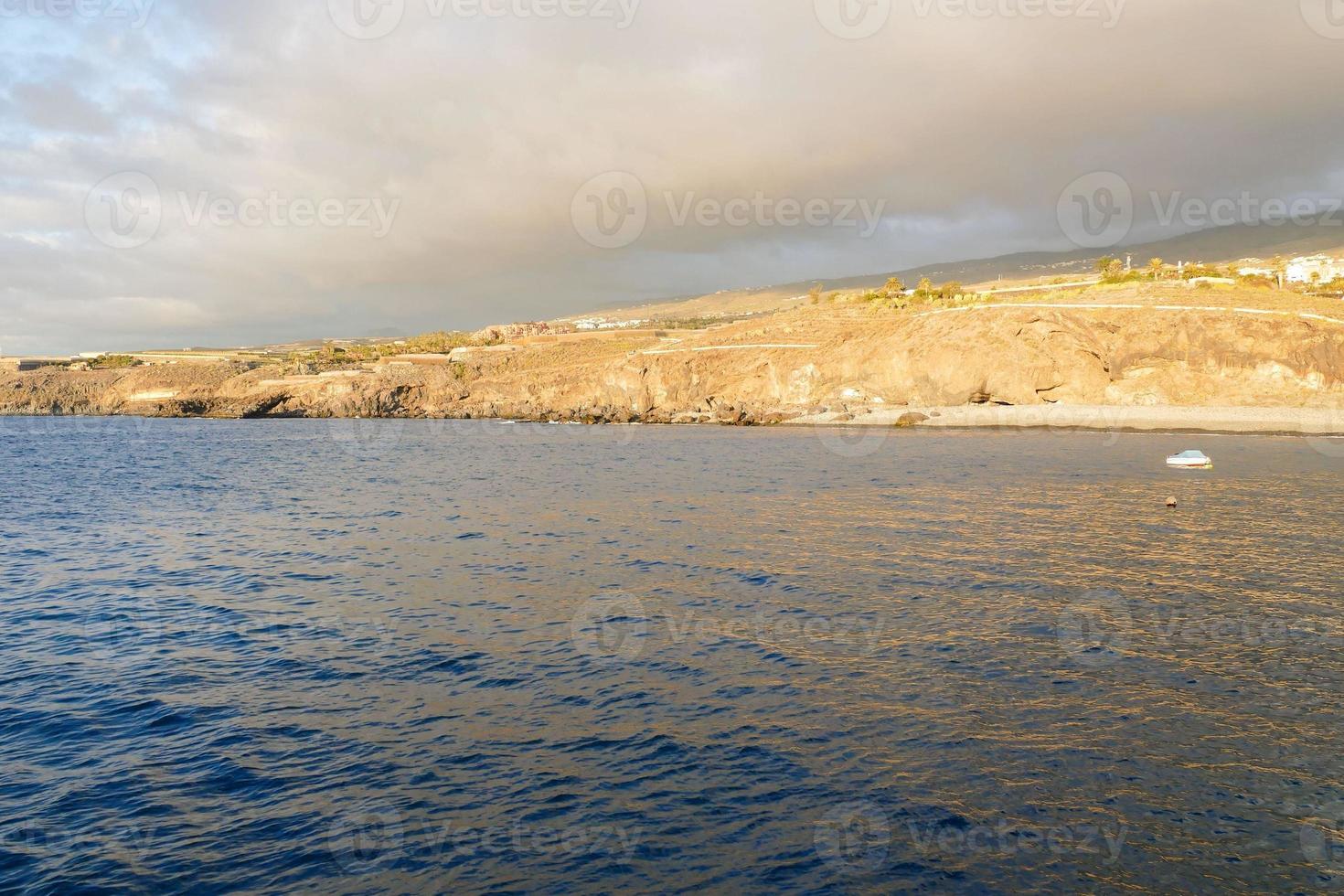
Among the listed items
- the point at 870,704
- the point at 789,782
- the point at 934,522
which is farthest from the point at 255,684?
the point at 934,522

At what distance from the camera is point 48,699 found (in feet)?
51.1

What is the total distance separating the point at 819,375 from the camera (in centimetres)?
10888

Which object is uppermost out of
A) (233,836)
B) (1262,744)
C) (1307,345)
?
(1307,345)

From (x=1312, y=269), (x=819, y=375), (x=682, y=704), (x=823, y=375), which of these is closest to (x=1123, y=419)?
(x=823, y=375)

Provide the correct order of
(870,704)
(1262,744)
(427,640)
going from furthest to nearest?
(427,640), (870,704), (1262,744)

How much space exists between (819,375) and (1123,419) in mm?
39920

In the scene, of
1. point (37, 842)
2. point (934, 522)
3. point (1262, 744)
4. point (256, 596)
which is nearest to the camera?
point (37, 842)

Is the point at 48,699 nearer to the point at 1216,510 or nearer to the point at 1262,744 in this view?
the point at 1262,744

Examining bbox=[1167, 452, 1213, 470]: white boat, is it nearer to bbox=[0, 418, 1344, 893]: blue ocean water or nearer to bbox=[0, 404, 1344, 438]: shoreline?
bbox=[0, 418, 1344, 893]: blue ocean water

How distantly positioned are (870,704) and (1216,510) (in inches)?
1148

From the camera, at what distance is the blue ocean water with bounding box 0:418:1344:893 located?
10.1 meters

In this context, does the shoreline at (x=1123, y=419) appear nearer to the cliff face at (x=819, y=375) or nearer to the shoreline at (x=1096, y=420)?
the shoreline at (x=1096, y=420)

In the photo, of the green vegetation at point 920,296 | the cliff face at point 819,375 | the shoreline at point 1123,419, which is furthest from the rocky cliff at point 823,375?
the green vegetation at point 920,296

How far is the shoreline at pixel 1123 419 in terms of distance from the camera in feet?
235
